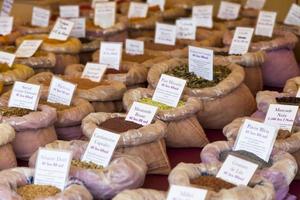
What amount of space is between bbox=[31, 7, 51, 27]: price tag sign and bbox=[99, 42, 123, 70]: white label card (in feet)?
3.24

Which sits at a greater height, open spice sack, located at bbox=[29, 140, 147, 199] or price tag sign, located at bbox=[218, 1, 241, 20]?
price tag sign, located at bbox=[218, 1, 241, 20]

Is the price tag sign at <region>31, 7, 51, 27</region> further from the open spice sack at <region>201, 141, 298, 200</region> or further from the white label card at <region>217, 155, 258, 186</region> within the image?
the white label card at <region>217, 155, 258, 186</region>

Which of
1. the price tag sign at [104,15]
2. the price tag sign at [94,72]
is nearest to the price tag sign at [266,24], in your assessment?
the price tag sign at [104,15]

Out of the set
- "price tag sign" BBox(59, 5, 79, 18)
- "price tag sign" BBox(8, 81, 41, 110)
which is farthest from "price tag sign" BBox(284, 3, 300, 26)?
"price tag sign" BBox(8, 81, 41, 110)

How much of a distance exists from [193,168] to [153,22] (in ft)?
8.58

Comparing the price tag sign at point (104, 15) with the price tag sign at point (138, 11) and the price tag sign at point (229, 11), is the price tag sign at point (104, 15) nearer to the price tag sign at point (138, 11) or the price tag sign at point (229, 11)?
the price tag sign at point (138, 11)

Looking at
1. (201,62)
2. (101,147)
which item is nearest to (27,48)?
(201,62)

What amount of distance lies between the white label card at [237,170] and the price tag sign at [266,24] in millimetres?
2137

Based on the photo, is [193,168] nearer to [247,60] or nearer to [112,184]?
[112,184]

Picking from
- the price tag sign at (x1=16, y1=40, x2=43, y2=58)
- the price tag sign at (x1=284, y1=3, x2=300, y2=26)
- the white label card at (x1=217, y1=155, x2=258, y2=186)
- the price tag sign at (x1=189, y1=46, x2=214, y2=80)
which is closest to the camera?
the white label card at (x1=217, y1=155, x2=258, y2=186)

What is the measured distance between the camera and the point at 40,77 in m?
3.77

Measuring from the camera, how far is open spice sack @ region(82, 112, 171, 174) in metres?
2.88

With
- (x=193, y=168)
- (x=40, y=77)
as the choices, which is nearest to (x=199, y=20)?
(x=40, y=77)

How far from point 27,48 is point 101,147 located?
1.65 metres
